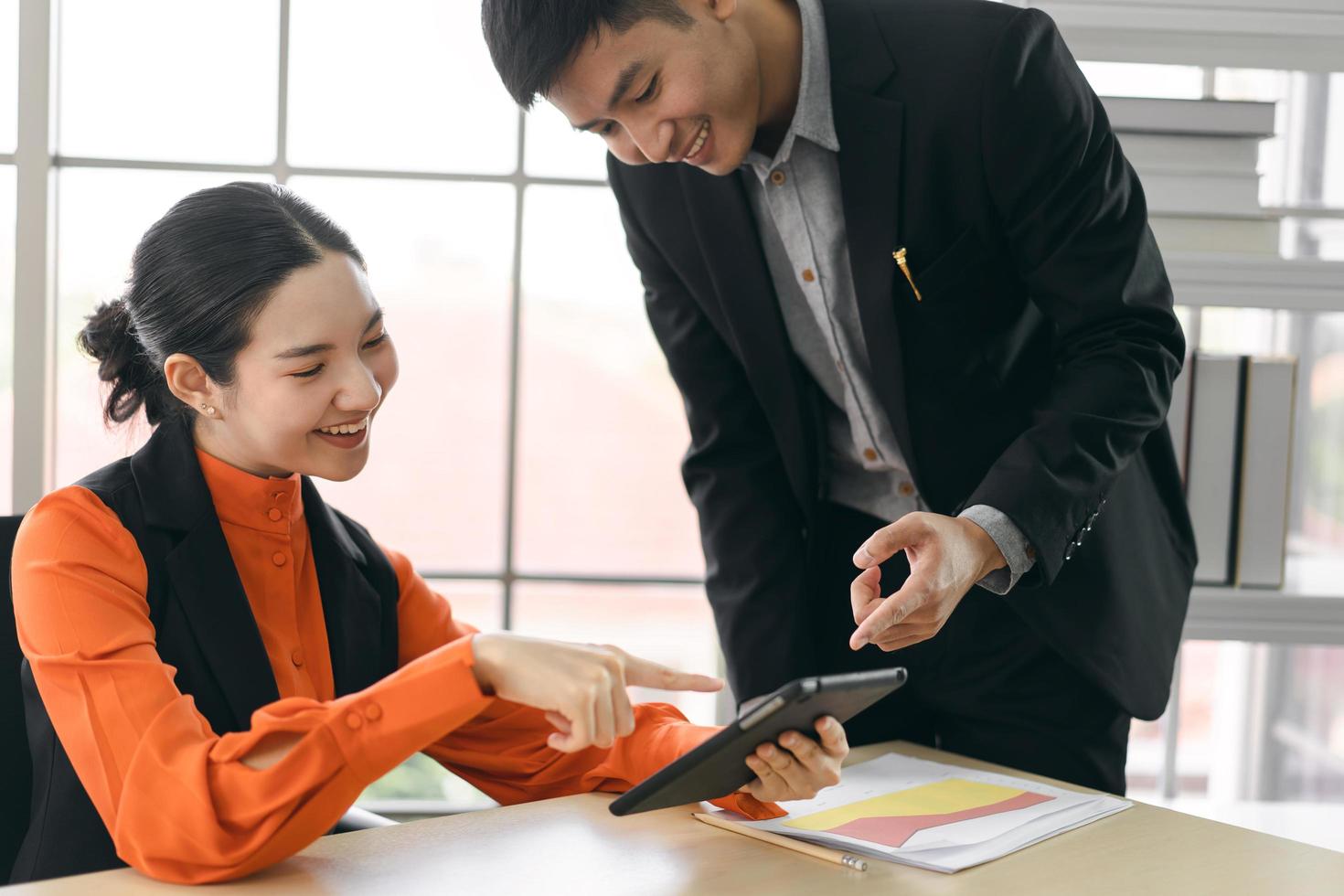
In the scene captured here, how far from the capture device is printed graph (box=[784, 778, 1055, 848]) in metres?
1.13

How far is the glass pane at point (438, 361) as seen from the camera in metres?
2.20

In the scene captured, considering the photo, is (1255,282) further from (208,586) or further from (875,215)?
(208,586)

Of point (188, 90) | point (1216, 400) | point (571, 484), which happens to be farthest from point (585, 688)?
point (188, 90)

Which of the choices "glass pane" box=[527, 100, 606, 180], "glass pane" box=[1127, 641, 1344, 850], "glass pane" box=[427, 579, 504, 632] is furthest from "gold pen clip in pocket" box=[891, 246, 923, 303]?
"glass pane" box=[1127, 641, 1344, 850]

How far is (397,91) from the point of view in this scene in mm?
2191

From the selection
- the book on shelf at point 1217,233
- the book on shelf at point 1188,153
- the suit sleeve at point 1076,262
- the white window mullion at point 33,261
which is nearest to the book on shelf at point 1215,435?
the book on shelf at point 1217,233

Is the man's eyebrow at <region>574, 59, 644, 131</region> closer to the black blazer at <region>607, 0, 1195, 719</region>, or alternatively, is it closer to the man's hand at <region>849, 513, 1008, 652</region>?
the black blazer at <region>607, 0, 1195, 719</region>

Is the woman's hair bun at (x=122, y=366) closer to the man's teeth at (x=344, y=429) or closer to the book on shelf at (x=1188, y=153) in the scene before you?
the man's teeth at (x=344, y=429)

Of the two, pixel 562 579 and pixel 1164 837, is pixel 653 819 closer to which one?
pixel 1164 837

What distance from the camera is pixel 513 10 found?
127 cm

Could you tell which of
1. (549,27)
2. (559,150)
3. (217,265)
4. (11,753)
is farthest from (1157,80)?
(11,753)

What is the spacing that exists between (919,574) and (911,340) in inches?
15.0

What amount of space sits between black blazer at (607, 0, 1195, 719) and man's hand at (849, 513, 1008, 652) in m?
0.08

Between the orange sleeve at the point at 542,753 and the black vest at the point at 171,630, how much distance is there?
0.68 ft
